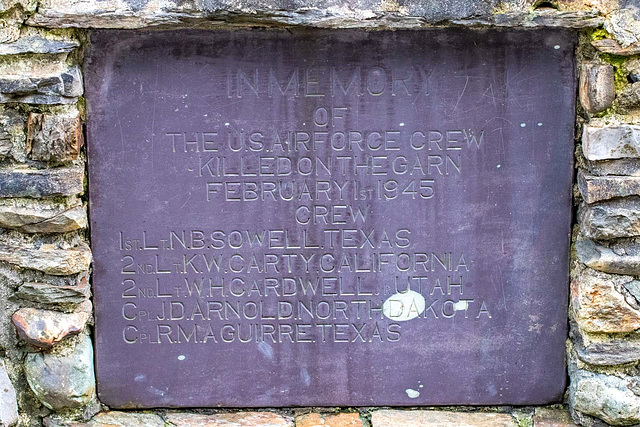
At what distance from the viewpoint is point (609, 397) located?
2322 millimetres

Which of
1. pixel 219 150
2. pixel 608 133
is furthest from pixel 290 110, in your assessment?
pixel 608 133

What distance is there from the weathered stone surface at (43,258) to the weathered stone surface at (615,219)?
168cm

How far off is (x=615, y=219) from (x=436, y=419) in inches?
35.9

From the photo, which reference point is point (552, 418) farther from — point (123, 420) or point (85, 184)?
point (85, 184)

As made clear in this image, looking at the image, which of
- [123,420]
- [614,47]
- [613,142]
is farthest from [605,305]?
[123,420]

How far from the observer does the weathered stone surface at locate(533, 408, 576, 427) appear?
240 centimetres

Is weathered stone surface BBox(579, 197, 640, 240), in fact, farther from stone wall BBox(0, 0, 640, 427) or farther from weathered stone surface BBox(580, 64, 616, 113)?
weathered stone surface BBox(580, 64, 616, 113)

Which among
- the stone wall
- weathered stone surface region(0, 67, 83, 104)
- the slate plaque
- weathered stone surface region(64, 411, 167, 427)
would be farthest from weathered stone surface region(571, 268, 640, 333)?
weathered stone surface region(0, 67, 83, 104)

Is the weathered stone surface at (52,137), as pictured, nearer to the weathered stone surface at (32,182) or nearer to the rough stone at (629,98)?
the weathered stone surface at (32,182)

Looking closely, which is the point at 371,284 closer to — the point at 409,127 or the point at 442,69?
the point at 409,127

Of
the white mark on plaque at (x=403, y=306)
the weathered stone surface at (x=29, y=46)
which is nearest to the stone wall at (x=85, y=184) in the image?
the weathered stone surface at (x=29, y=46)

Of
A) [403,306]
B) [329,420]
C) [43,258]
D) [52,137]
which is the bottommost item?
[329,420]

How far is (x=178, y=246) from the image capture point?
241cm

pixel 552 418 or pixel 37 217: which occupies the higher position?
pixel 37 217
